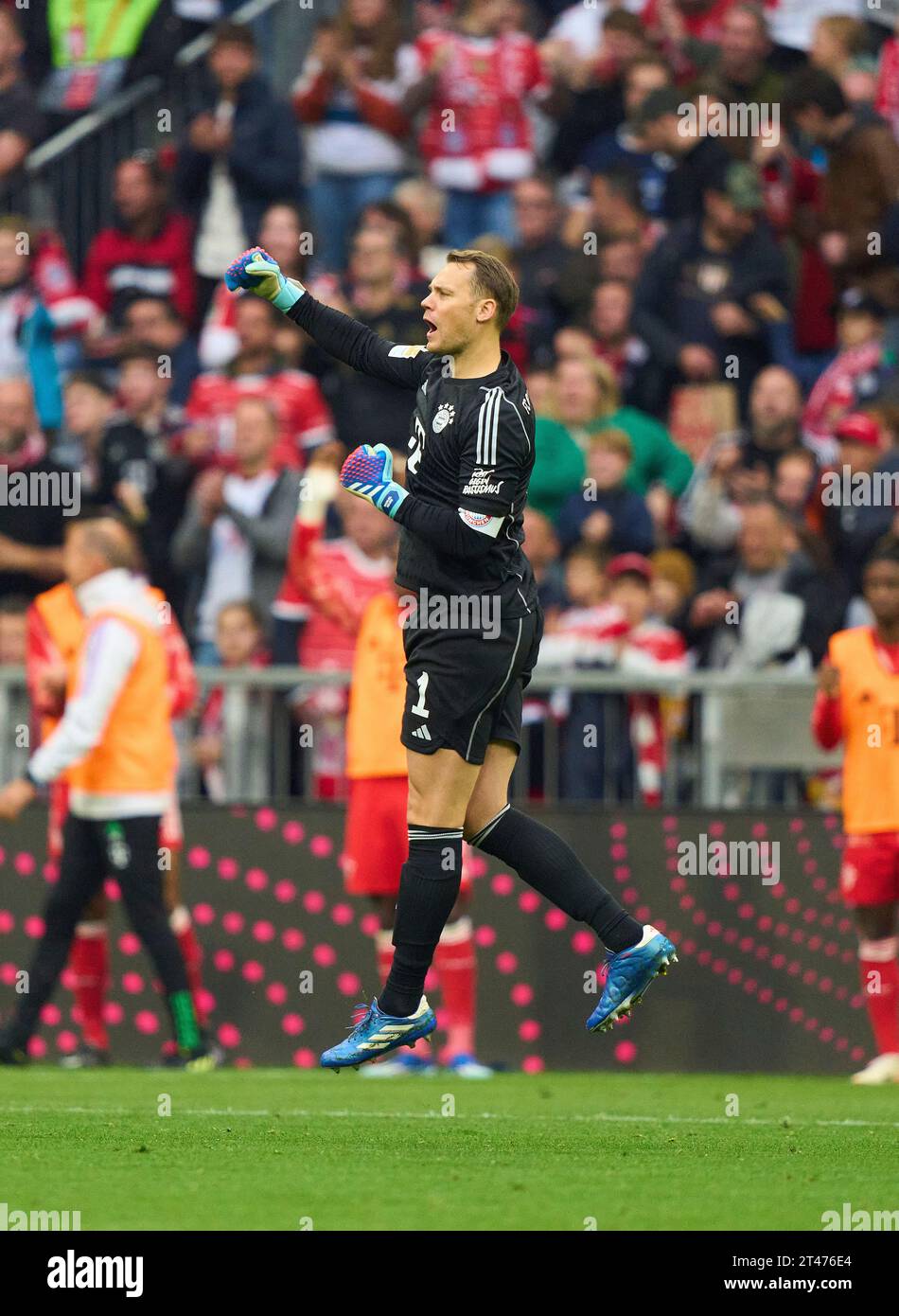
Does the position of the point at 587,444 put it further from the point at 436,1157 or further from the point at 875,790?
the point at 436,1157

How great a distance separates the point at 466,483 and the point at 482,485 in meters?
0.05

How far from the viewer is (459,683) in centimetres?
733

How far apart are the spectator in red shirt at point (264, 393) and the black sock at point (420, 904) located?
6862mm

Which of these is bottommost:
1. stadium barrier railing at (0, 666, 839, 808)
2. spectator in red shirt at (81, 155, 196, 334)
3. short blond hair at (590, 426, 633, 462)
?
stadium barrier railing at (0, 666, 839, 808)

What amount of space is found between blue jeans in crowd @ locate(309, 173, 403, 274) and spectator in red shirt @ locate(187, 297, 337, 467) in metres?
1.00

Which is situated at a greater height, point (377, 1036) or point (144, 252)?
point (144, 252)

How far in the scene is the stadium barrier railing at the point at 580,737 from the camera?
11.6m

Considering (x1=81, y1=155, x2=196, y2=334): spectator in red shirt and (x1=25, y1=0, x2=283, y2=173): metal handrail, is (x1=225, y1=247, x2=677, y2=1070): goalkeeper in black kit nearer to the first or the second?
(x1=81, y1=155, x2=196, y2=334): spectator in red shirt

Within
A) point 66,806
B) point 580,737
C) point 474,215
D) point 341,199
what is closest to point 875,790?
point 580,737

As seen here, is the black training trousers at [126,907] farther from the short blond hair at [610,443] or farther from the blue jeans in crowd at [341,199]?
Result: the blue jeans in crowd at [341,199]

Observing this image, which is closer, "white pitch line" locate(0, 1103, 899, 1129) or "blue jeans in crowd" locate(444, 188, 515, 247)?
"white pitch line" locate(0, 1103, 899, 1129)

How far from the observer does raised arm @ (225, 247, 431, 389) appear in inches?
300

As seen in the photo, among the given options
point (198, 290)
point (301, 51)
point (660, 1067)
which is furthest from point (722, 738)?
point (301, 51)

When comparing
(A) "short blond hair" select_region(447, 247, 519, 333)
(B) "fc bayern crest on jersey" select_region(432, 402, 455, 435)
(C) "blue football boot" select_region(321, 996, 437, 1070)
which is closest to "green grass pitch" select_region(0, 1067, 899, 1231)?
(C) "blue football boot" select_region(321, 996, 437, 1070)
